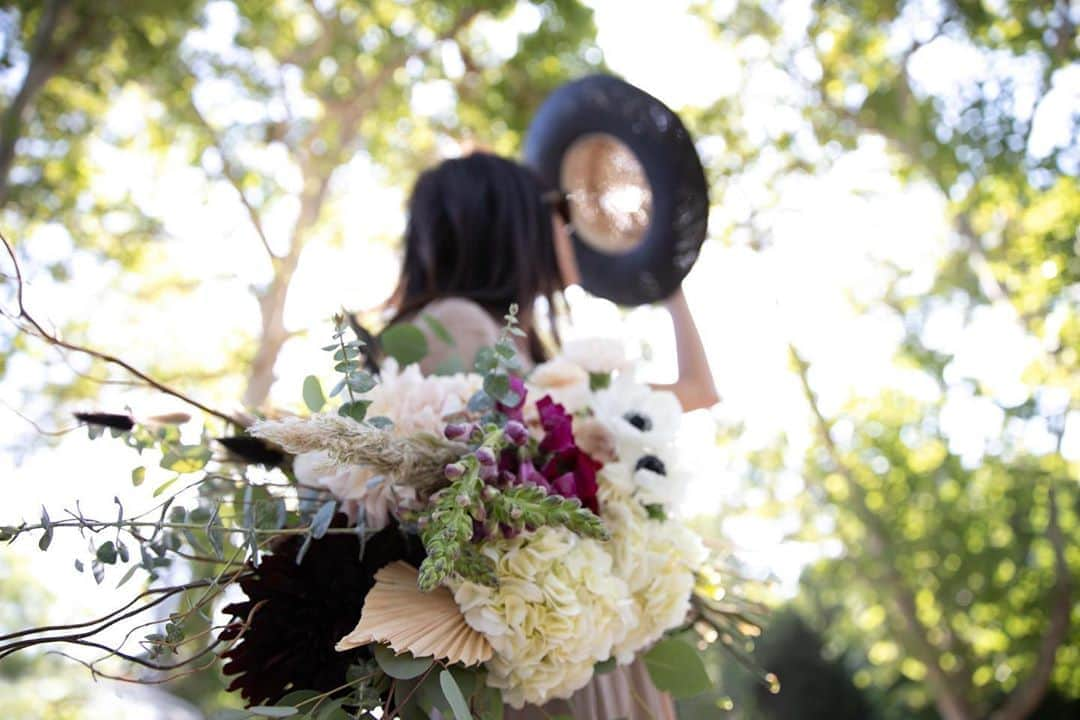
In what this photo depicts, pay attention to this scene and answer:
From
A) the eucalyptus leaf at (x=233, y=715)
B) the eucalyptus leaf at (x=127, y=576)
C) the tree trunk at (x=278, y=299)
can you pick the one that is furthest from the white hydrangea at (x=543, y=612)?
the tree trunk at (x=278, y=299)

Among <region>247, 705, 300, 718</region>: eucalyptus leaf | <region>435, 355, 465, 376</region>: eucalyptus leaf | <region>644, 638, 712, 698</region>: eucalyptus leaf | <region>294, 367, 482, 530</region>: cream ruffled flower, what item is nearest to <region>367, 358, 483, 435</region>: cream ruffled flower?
<region>294, 367, 482, 530</region>: cream ruffled flower

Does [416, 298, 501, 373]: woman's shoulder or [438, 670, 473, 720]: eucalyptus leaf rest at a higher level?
[416, 298, 501, 373]: woman's shoulder

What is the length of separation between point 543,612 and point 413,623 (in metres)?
0.18

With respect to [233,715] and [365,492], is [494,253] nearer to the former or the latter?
[365,492]

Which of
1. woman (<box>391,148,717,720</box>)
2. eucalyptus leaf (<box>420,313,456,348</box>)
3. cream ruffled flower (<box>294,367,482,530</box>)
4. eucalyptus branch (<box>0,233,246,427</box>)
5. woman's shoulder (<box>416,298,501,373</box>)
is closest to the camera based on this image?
eucalyptus branch (<box>0,233,246,427</box>)

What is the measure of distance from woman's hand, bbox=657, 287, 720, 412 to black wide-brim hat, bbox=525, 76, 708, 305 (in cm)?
9

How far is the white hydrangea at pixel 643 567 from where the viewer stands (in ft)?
4.74

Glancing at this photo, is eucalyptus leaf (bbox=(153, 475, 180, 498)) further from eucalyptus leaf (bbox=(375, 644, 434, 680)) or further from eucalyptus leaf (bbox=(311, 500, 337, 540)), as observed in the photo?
eucalyptus leaf (bbox=(375, 644, 434, 680))

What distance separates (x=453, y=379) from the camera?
1456mm

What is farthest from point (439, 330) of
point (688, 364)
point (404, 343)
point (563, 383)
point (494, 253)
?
point (688, 364)

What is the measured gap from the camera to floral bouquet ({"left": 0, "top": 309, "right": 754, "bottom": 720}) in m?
1.16

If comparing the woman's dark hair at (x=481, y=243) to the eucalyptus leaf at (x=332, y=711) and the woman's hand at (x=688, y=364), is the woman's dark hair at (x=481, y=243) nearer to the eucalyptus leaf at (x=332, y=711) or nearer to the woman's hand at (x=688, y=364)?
the woman's hand at (x=688, y=364)

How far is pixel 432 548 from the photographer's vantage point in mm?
1103

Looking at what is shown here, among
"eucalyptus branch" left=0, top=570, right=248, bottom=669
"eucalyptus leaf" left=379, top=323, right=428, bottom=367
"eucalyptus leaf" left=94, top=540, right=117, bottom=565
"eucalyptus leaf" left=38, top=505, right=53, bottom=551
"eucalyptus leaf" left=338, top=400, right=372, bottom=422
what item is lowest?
"eucalyptus branch" left=0, top=570, right=248, bottom=669
